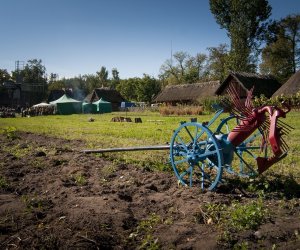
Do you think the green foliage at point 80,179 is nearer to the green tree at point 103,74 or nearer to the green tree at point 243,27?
the green tree at point 243,27

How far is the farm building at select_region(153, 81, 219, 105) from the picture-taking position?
Answer: 170 ft

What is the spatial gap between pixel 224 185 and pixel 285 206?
3.84 ft

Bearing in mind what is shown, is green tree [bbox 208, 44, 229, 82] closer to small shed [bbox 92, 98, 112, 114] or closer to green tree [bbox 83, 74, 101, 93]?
small shed [bbox 92, 98, 112, 114]

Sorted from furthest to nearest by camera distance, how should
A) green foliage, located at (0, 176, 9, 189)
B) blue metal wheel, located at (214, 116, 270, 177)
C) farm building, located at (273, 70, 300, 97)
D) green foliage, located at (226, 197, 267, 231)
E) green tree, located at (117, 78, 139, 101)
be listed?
green tree, located at (117, 78, 139, 101)
farm building, located at (273, 70, 300, 97)
green foliage, located at (0, 176, 9, 189)
blue metal wheel, located at (214, 116, 270, 177)
green foliage, located at (226, 197, 267, 231)

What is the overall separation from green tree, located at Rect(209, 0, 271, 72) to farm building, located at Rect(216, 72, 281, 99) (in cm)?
533

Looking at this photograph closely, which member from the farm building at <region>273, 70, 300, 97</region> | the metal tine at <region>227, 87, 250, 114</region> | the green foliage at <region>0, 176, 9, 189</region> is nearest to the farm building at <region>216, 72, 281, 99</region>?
the farm building at <region>273, 70, 300, 97</region>

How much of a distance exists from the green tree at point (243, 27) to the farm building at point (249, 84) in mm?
5329

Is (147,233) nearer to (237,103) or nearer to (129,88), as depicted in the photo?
(237,103)

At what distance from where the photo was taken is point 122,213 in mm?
4453

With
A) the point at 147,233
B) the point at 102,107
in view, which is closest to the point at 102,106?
the point at 102,107

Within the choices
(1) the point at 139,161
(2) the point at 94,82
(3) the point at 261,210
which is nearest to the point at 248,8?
(1) the point at 139,161

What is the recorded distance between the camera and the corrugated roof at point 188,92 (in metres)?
51.8

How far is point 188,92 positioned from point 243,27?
532 inches

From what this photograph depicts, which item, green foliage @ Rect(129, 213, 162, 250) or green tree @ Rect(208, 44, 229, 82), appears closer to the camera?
green foliage @ Rect(129, 213, 162, 250)
